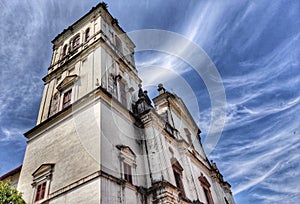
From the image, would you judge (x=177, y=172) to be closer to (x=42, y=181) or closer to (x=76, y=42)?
(x=42, y=181)

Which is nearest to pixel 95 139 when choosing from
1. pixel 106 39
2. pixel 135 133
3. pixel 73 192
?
pixel 73 192

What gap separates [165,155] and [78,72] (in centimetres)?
819

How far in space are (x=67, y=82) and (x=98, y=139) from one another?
22.3 feet

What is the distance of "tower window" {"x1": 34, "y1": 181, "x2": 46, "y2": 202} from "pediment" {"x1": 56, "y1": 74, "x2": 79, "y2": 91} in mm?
6773

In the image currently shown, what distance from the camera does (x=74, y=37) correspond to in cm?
1964

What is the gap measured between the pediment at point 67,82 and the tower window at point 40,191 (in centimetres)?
677

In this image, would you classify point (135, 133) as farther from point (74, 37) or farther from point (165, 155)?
point (74, 37)

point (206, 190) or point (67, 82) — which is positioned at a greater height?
point (67, 82)

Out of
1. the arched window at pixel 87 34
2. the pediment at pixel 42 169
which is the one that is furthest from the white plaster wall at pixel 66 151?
the arched window at pixel 87 34

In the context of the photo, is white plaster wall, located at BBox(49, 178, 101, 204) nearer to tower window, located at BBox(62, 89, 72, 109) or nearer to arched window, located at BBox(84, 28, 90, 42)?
tower window, located at BBox(62, 89, 72, 109)

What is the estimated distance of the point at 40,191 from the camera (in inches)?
435

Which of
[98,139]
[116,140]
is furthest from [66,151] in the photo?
[116,140]

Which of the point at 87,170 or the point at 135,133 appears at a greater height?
the point at 135,133

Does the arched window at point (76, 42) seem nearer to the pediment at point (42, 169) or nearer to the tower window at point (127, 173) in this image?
the pediment at point (42, 169)
